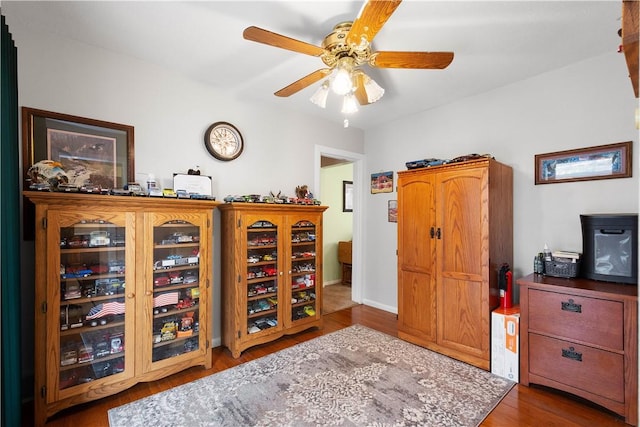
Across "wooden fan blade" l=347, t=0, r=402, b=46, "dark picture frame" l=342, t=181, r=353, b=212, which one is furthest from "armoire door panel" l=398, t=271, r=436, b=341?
"dark picture frame" l=342, t=181, r=353, b=212

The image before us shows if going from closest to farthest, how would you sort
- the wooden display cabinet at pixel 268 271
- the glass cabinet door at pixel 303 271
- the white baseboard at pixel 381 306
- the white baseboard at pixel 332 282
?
the wooden display cabinet at pixel 268 271 < the glass cabinet door at pixel 303 271 < the white baseboard at pixel 381 306 < the white baseboard at pixel 332 282

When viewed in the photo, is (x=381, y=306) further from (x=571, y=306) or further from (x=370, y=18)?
A: (x=370, y=18)

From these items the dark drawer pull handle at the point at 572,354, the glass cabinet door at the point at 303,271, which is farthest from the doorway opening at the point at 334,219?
the dark drawer pull handle at the point at 572,354

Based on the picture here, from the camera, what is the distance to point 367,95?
2029mm

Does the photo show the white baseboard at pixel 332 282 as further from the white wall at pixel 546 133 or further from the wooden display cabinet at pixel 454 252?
the white wall at pixel 546 133

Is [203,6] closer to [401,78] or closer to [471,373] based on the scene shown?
[401,78]

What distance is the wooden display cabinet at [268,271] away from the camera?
2641 millimetres

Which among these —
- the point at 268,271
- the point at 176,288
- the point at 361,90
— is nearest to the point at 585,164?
the point at 361,90

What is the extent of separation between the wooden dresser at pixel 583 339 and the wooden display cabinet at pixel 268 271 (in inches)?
76.7

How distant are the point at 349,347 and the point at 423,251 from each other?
118cm

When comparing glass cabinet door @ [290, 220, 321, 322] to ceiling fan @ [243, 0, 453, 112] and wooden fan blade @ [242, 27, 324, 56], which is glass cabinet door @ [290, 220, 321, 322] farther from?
wooden fan blade @ [242, 27, 324, 56]

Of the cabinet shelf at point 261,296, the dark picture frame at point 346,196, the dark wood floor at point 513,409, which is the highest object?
the dark picture frame at point 346,196

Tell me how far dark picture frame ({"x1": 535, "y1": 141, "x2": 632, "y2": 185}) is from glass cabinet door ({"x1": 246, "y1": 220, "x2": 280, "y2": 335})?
102 inches

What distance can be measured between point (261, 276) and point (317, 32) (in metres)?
2.15
